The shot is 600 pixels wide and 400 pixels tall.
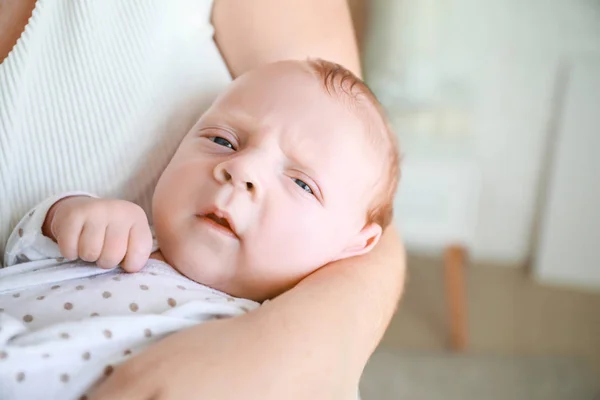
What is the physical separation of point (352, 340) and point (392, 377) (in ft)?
4.96

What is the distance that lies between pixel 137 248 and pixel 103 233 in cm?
4

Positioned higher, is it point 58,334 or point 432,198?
point 58,334

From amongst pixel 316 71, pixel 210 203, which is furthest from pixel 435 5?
pixel 210 203

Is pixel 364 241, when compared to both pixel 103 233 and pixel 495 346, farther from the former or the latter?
pixel 495 346

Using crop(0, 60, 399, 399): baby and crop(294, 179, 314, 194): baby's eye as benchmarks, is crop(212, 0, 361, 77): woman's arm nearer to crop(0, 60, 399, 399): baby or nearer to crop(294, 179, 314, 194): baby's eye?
crop(0, 60, 399, 399): baby

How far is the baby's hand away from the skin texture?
0.46ft

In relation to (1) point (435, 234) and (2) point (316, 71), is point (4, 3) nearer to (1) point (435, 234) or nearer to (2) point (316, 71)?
(2) point (316, 71)

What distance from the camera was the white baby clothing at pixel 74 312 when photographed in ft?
1.87

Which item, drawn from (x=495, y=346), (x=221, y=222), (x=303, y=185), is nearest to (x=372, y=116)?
(x=303, y=185)

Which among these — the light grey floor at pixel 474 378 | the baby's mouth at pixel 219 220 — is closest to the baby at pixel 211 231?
the baby's mouth at pixel 219 220

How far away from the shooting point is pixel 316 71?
0.80 meters

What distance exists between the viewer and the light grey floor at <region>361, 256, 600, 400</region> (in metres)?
2.03

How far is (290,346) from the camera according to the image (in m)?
0.56

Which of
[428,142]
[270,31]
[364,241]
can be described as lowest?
[428,142]
